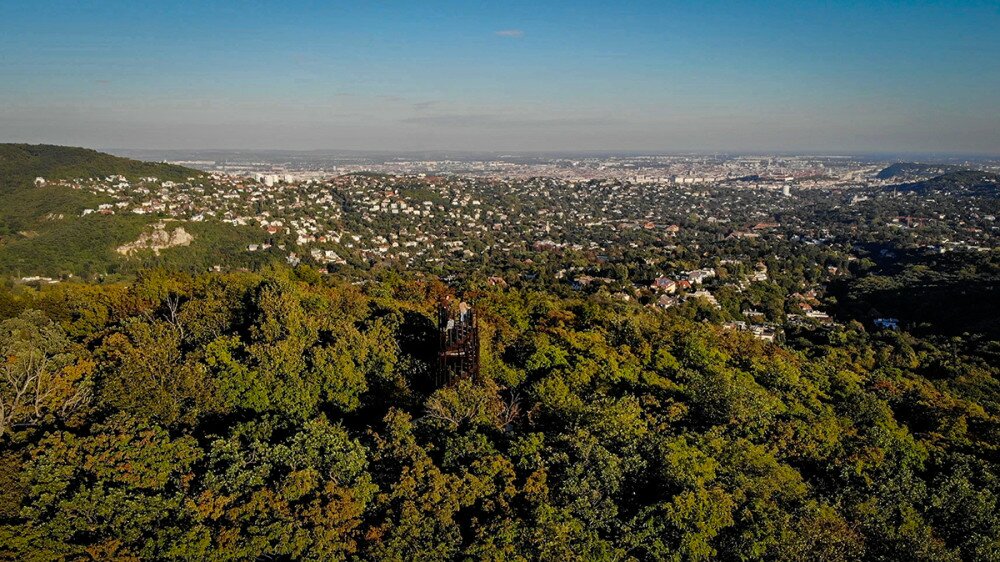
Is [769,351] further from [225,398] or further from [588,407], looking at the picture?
[225,398]

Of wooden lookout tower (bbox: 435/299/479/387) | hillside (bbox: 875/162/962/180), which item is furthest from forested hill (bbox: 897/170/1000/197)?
wooden lookout tower (bbox: 435/299/479/387)

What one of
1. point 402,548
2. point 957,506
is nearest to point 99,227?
point 402,548

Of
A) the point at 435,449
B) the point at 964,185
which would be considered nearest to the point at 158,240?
the point at 435,449

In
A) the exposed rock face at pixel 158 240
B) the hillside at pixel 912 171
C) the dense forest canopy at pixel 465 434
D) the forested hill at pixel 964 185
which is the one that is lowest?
the dense forest canopy at pixel 465 434

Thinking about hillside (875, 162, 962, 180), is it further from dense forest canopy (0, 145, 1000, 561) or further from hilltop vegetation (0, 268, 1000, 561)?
hilltop vegetation (0, 268, 1000, 561)

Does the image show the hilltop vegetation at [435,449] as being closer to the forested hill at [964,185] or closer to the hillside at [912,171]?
the forested hill at [964,185]

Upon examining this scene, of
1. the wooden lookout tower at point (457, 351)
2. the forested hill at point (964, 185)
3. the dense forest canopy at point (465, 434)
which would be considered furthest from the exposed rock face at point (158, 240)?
the forested hill at point (964, 185)

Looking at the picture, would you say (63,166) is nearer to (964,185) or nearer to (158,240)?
(158,240)
